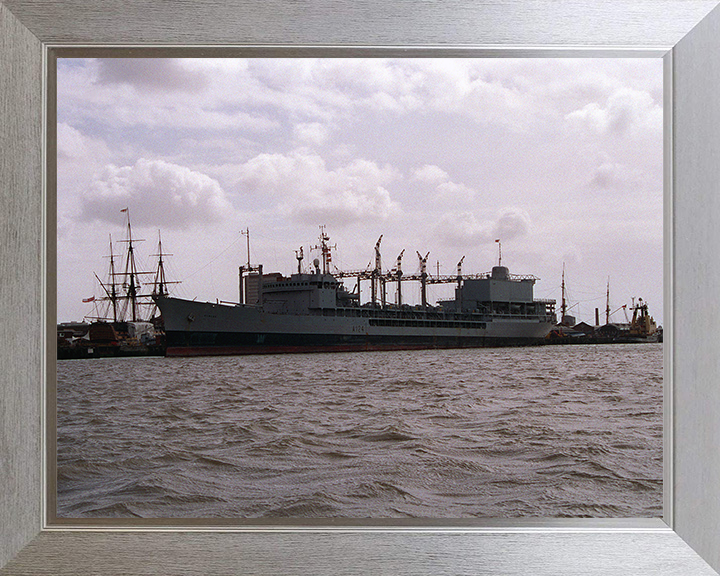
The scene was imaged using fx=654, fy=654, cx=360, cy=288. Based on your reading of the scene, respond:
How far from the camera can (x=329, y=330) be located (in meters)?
3.13

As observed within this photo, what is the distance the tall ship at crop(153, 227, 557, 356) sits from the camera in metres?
2.55

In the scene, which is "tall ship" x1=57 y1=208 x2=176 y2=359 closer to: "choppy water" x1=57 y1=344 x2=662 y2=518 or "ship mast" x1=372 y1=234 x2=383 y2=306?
"choppy water" x1=57 y1=344 x2=662 y2=518

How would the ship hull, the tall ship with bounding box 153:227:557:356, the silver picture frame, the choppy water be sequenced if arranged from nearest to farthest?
the silver picture frame < the choppy water < the tall ship with bounding box 153:227:557:356 < the ship hull

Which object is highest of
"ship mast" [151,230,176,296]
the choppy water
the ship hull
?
"ship mast" [151,230,176,296]

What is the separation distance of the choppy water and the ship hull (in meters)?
0.07

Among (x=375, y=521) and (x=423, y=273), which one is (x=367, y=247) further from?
(x=375, y=521)

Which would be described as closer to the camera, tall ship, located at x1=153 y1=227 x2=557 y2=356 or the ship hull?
tall ship, located at x1=153 y1=227 x2=557 y2=356

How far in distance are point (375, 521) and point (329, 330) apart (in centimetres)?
160

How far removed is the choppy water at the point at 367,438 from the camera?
215 centimetres

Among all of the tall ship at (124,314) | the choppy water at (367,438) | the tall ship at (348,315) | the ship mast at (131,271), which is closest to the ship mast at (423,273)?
the tall ship at (348,315)

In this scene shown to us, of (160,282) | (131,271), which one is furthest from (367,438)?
(131,271)

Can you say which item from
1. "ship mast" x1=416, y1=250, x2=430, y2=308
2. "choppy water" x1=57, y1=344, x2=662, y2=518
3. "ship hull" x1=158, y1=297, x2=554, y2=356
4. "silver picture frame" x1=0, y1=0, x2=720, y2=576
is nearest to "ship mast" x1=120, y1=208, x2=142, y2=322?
"ship hull" x1=158, y1=297, x2=554, y2=356

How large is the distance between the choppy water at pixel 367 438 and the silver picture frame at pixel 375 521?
0.26 meters

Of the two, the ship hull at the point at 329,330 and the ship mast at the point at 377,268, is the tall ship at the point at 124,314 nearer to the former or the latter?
the ship hull at the point at 329,330
